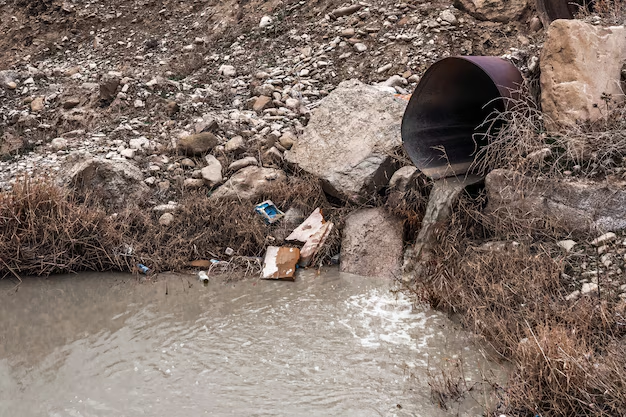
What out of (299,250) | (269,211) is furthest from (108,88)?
(299,250)

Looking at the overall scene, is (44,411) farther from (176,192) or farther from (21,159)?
(21,159)

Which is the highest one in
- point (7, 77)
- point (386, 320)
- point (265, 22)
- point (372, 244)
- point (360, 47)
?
point (7, 77)

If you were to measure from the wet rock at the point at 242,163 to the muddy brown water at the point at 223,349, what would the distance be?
4.03ft

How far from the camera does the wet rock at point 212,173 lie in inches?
205

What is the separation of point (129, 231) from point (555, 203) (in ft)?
10.8

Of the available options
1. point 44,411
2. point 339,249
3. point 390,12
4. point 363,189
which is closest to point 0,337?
point 44,411

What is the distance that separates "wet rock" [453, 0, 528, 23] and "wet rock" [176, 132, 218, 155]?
3474mm

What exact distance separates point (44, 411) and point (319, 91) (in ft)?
14.5

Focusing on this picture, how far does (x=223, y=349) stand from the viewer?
347 cm

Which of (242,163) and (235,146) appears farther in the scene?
(235,146)

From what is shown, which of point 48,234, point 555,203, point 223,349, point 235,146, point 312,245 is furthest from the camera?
point 235,146

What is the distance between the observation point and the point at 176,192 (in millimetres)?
5242

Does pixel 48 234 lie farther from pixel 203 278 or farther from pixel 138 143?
pixel 138 143

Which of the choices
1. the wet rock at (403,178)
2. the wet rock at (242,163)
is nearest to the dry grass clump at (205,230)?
the wet rock at (242,163)
